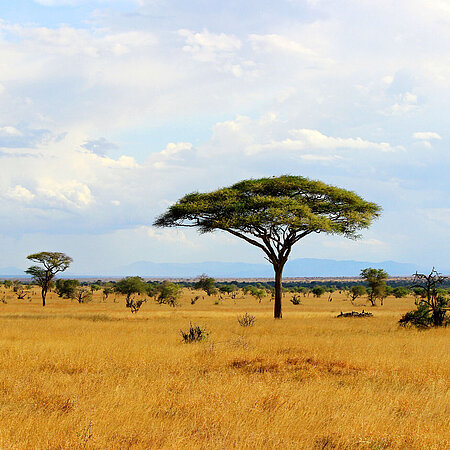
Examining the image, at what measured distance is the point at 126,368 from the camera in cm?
1185

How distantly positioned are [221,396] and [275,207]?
74.3 feet

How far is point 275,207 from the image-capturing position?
99.9ft

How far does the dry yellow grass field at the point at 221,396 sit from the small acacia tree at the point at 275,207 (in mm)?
15884

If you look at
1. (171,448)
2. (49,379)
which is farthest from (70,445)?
(49,379)

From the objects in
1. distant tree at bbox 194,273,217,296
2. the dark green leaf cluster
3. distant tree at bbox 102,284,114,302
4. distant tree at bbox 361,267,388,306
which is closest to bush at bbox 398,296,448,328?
the dark green leaf cluster

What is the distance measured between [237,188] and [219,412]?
27.2 m

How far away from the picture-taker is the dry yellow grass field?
6.52 metres

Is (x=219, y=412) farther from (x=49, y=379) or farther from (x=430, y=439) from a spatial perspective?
(x=49, y=379)

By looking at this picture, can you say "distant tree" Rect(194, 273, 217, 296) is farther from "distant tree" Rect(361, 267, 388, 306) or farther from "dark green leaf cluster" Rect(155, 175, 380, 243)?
"dark green leaf cluster" Rect(155, 175, 380, 243)

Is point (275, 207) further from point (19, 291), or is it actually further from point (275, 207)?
point (19, 291)

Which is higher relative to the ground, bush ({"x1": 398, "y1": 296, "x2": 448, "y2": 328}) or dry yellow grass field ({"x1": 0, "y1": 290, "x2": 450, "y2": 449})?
dry yellow grass field ({"x1": 0, "y1": 290, "x2": 450, "y2": 449})

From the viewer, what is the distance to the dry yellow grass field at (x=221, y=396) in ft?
21.4

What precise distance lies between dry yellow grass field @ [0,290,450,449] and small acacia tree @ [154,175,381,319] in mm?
15884

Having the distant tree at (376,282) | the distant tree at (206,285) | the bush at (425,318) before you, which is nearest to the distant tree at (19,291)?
the distant tree at (206,285)
